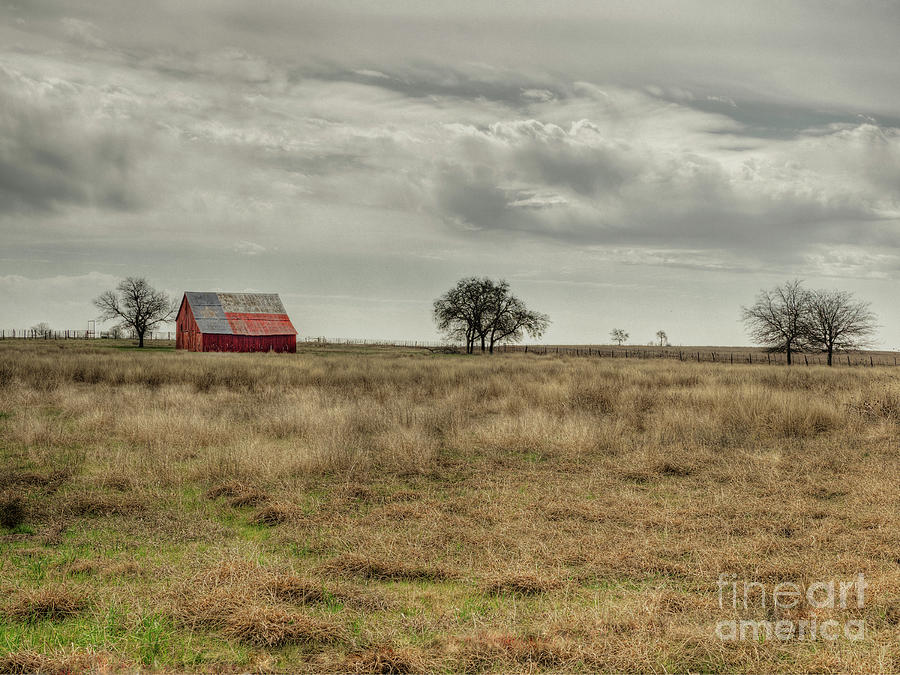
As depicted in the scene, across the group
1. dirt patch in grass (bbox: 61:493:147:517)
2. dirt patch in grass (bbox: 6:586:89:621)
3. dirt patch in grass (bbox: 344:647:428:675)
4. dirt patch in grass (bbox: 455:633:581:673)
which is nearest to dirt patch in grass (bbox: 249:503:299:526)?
dirt patch in grass (bbox: 61:493:147:517)

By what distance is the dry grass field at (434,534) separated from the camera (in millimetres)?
4289

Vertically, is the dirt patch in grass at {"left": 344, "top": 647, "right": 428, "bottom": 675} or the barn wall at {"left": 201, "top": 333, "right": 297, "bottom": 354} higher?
the barn wall at {"left": 201, "top": 333, "right": 297, "bottom": 354}

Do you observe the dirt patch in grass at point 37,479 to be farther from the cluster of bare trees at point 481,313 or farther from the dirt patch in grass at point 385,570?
the cluster of bare trees at point 481,313

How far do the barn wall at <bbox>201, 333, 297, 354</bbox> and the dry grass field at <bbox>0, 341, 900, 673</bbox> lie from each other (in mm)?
45510

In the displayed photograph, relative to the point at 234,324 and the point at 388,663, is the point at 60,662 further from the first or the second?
the point at 234,324

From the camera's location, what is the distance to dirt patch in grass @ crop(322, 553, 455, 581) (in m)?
5.68

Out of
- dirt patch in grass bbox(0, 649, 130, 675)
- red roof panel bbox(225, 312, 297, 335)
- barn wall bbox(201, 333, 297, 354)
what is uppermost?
red roof panel bbox(225, 312, 297, 335)

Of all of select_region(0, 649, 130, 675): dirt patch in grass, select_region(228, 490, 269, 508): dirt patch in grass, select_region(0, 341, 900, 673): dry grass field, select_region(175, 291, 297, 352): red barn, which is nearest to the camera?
select_region(0, 649, 130, 675): dirt patch in grass

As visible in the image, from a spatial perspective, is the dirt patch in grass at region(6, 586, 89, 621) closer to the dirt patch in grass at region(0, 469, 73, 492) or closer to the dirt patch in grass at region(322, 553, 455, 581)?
the dirt patch in grass at region(322, 553, 455, 581)

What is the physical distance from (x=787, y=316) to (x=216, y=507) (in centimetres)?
5460

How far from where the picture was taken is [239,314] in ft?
206

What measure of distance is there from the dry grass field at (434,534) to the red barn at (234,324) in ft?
150

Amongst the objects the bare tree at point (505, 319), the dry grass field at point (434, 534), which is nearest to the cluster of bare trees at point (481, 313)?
the bare tree at point (505, 319)

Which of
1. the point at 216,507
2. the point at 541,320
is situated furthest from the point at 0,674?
the point at 541,320
